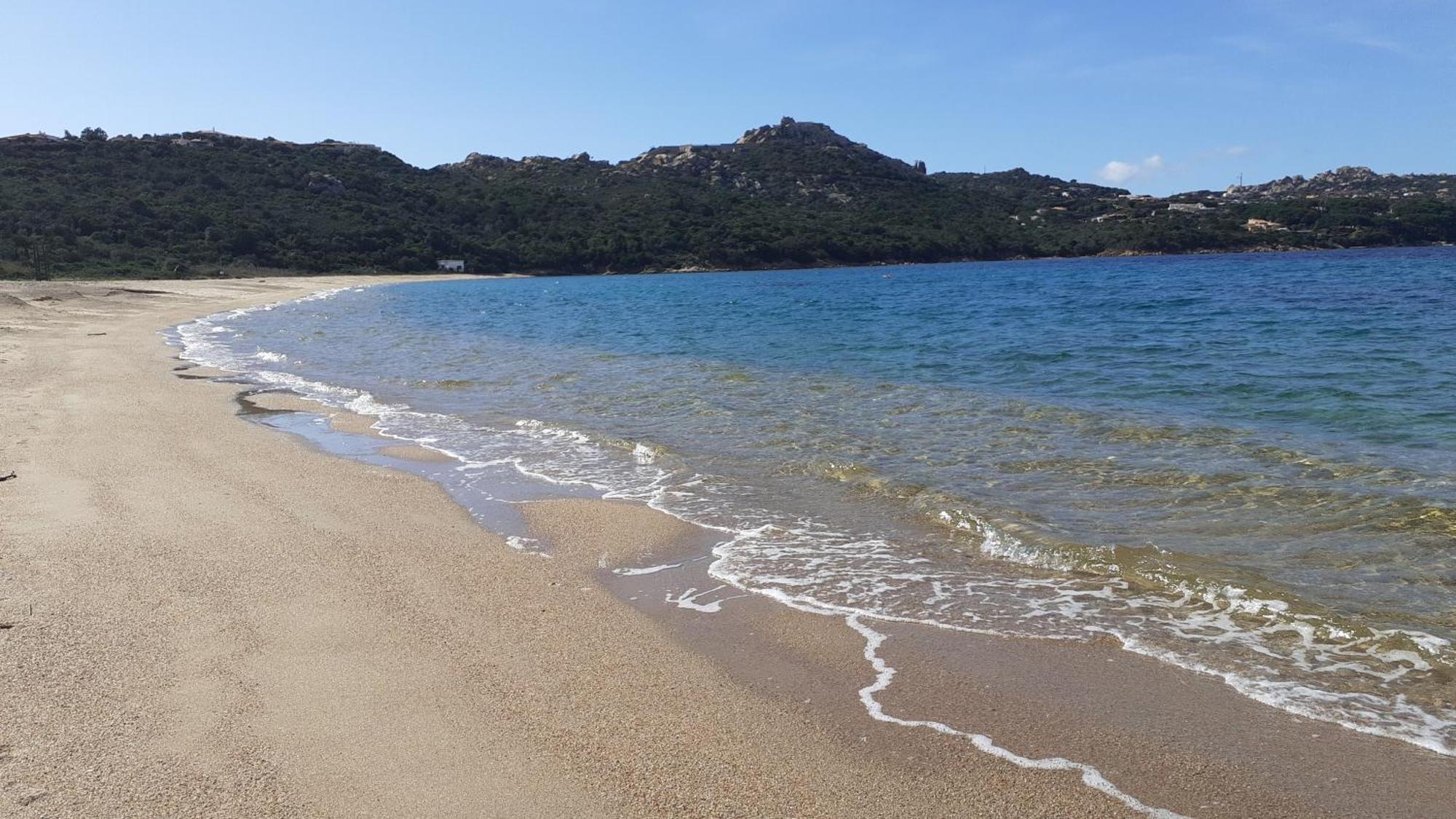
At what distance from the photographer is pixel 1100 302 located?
33094 millimetres

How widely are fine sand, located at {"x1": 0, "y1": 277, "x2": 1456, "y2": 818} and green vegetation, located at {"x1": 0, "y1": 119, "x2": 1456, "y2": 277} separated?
155 feet

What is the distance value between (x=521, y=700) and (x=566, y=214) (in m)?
99.4

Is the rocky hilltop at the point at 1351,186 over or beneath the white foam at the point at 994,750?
over

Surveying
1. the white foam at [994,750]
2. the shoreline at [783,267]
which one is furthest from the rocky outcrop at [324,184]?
the white foam at [994,750]

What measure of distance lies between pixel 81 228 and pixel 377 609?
6688 cm

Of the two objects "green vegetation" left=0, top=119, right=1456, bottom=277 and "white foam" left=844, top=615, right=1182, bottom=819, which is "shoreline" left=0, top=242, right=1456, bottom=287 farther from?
"white foam" left=844, top=615, right=1182, bottom=819

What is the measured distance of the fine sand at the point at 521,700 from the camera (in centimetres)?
327

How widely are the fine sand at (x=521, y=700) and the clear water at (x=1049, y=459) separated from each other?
1.91ft

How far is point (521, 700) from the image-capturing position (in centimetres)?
403

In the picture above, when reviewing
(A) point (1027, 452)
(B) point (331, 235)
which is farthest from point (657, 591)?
(B) point (331, 235)

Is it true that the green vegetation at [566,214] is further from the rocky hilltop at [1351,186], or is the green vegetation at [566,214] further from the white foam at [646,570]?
the white foam at [646,570]

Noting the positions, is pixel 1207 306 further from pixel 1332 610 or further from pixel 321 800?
pixel 321 800

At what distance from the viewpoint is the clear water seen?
5059 mm

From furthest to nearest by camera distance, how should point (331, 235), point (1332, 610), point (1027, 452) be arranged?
point (331, 235)
point (1027, 452)
point (1332, 610)
